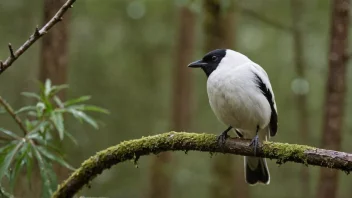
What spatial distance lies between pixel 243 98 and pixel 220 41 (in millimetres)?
2650

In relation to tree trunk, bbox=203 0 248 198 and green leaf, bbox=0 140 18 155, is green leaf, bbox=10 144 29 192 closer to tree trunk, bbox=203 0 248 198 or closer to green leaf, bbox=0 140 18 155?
green leaf, bbox=0 140 18 155

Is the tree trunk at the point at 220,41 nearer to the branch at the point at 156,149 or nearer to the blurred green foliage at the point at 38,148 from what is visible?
the blurred green foliage at the point at 38,148

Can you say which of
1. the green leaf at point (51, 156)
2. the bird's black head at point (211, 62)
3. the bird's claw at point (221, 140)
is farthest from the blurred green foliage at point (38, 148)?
the bird's black head at point (211, 62)

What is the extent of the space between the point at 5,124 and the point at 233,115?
8238mm

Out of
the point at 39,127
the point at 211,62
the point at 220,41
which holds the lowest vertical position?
the point at 39,127

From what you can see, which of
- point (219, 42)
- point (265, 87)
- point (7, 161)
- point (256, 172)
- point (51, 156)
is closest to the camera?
point (7, 161)

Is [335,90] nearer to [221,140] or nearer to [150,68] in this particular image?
[221,140]

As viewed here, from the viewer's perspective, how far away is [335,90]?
516 centimetres

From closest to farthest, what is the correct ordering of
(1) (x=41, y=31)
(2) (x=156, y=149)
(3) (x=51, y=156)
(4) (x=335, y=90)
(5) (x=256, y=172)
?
(1) (x=41, y=31) → (2) (x=156, y=149) → (3) (x=51, y=156) → (5) (x=256, y=172) → (4) (x=335, y=90)

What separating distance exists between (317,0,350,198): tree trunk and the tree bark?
1432 millimetres

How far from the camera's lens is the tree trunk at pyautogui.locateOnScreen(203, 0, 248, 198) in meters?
6.39

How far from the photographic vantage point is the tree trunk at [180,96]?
9016 mm

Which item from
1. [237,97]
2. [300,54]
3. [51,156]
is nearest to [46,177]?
[51,156]

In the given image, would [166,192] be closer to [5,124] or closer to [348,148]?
A: [5,124]
